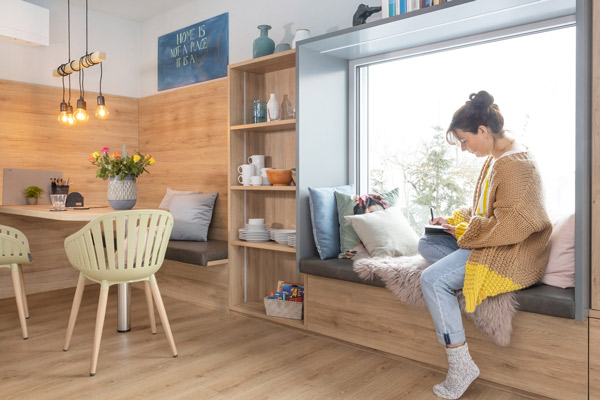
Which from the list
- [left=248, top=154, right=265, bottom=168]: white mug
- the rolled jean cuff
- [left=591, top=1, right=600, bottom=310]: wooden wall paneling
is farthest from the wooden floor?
[left=248, top=154, right=265, bottom=168]: white mug

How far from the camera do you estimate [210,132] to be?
4258mm

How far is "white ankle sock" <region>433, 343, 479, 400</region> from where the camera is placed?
2.23m

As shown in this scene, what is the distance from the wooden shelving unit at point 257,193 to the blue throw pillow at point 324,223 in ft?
1.60

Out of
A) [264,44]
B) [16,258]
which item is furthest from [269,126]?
[16,258]

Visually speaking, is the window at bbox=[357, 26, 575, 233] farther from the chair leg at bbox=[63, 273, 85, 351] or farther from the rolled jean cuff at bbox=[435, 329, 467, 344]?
the chair leg at bbox=[63, 273, 85, 351]

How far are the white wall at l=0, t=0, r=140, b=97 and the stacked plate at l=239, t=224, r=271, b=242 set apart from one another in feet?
7.43

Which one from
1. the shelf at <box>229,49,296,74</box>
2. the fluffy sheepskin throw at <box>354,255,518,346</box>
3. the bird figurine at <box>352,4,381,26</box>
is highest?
the bird figurine at <box>352,4,381,26</box>

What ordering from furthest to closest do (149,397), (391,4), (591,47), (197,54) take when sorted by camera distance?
(197,54)
(391,4)
(149,397)
(591,47)

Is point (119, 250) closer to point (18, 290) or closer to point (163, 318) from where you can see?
point (163, 318)

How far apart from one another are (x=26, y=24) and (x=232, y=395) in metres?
3.46

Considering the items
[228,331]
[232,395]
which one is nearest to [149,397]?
[232,395]

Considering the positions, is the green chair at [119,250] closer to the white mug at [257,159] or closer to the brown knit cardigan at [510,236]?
the white mug at [257,159]

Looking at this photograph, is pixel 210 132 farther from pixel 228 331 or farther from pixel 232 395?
pixel 232 395

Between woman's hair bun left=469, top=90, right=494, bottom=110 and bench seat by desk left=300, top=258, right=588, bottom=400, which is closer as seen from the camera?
bench seat by desk left=300, top=258, right=588, bottom=400
